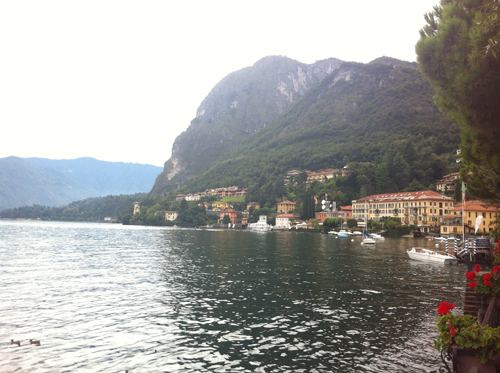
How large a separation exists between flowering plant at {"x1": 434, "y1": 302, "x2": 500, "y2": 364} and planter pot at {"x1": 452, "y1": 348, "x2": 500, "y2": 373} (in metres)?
0.13

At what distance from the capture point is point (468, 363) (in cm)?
877

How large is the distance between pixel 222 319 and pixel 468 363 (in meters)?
13.2

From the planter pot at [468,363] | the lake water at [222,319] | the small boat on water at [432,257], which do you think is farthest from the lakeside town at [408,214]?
the planter pot at [468,363]

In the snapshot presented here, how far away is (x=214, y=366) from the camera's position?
13.6 metres

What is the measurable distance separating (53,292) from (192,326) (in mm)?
14043

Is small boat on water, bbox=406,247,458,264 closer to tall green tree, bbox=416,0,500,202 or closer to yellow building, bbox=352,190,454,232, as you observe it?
tall green tree, bbox=416,0,500,202

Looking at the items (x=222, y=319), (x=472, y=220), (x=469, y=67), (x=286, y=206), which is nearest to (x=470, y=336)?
(x=469, y=67)

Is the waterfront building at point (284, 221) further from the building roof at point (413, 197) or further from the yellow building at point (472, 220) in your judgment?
the yellow building at point (472, 220)

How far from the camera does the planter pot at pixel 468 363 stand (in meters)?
8.55

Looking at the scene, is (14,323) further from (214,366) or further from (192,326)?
(214,366)

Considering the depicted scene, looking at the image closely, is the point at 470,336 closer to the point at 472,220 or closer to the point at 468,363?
the point at 468,363

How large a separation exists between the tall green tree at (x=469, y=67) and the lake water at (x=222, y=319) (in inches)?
393

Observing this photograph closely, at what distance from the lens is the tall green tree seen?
47.6 feet

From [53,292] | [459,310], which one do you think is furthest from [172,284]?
[459,310]
